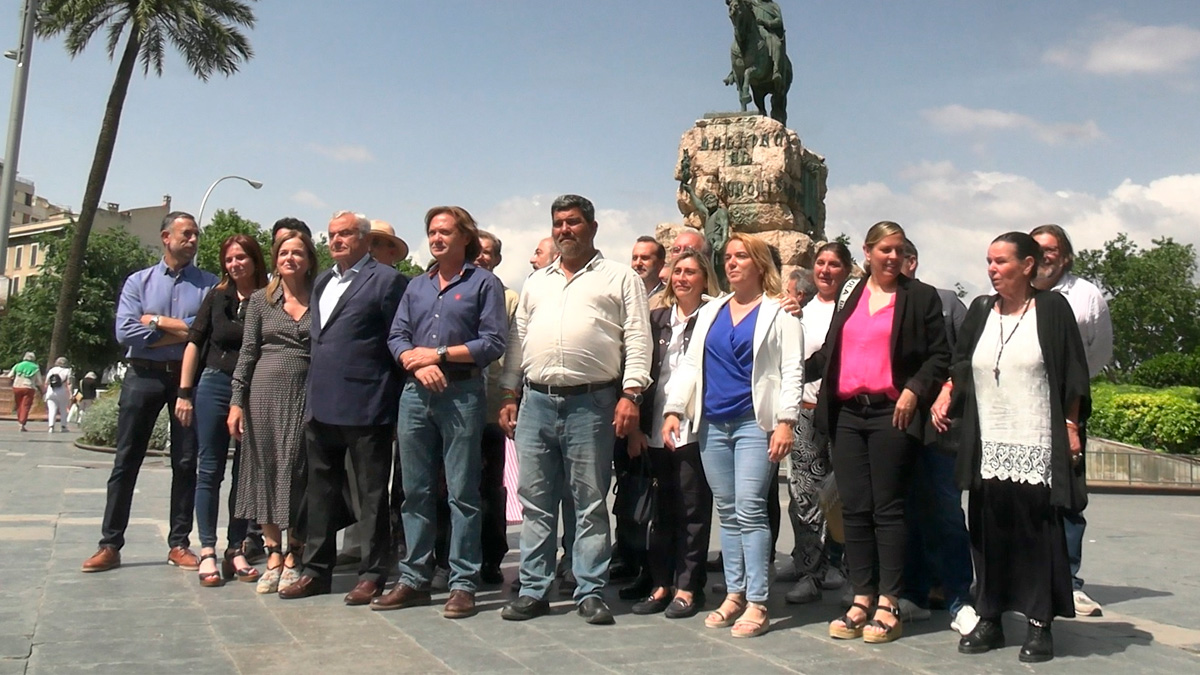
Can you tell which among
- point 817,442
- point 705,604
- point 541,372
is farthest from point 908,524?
point 541,372

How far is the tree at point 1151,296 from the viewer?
57469mm

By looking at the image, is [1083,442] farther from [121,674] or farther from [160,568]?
[160,568]

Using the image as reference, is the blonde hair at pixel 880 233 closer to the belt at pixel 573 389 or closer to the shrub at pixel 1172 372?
the belt at pixel 573 389

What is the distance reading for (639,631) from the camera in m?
4.94

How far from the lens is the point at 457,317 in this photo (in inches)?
213

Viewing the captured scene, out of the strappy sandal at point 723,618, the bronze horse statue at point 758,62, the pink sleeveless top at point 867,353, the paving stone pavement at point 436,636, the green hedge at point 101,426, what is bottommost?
the paving stone pavement at point 436,636

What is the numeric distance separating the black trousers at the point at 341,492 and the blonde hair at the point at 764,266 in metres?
2.04

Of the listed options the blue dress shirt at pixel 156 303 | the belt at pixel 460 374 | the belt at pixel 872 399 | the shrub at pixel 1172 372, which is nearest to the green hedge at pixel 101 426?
the blue dress shirt at pixel 156 303

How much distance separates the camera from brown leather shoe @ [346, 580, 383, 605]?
17.8 ft

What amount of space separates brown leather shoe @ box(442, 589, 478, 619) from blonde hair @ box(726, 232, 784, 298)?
80.4 inches

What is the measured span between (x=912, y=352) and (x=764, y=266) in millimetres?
820

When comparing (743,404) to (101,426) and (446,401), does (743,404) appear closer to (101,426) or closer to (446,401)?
(446,401)

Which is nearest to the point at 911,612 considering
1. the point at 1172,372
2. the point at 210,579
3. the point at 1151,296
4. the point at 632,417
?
the point at 632,417

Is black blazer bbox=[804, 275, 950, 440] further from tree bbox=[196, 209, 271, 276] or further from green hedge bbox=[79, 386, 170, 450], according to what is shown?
tree bbox=[196, 209, 271, 276]
